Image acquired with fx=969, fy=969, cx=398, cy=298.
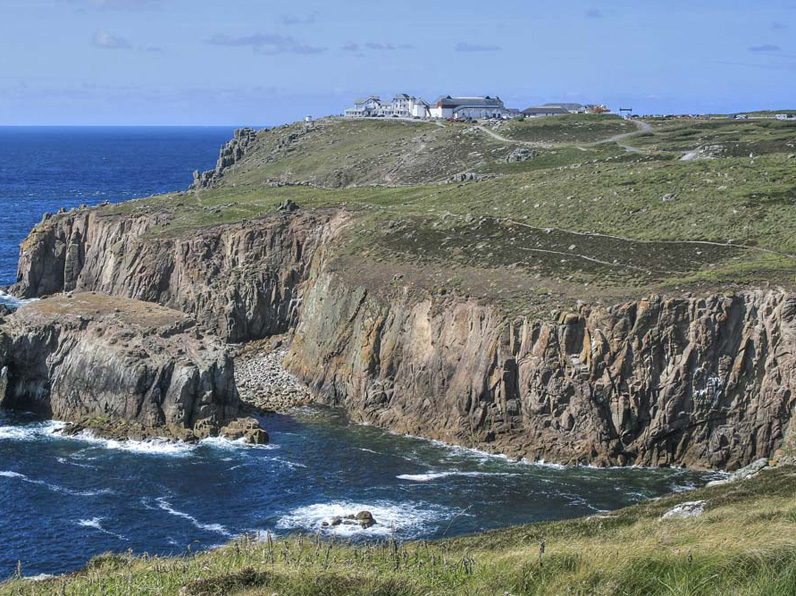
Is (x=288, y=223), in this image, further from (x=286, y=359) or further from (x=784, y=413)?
(x=784, y=413)

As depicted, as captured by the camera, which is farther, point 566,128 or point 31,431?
point 566,128

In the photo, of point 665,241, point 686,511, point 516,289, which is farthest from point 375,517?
point 665,241

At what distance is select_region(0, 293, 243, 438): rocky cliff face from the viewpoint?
68750 mm

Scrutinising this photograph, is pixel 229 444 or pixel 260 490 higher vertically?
pixel 229 444

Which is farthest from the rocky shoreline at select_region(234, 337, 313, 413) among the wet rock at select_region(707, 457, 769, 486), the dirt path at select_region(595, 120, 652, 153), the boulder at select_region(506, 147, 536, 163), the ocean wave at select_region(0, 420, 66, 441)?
the dirt path at select_region(595, 120, 652, 153)

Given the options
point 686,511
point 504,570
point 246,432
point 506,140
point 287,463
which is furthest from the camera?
point 506,140

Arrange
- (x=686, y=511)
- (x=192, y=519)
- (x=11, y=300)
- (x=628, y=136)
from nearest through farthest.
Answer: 1. (x=686, y=511)
2. (x=192, y=519)
3. (x=11, y=300)
4. (x=628, y=136)

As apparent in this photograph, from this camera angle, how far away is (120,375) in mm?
69750

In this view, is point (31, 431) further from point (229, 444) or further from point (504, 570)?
point (504, 570)

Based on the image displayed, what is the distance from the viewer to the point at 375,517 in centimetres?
5419

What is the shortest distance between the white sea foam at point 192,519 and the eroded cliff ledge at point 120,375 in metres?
10.7

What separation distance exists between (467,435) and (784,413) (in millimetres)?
20555

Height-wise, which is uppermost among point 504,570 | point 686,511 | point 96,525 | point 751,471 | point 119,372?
point 504,570

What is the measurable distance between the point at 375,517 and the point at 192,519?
10.2 meters
